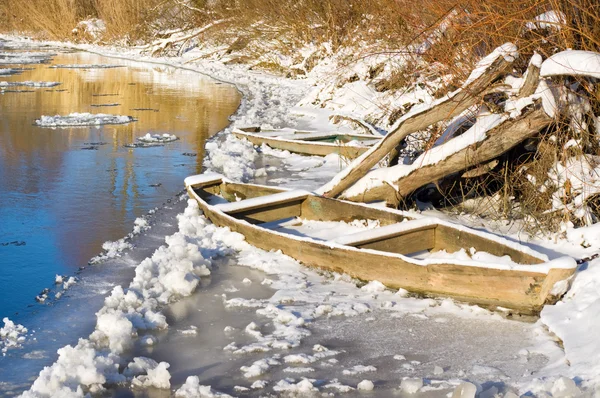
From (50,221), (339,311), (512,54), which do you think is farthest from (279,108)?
(339,311)

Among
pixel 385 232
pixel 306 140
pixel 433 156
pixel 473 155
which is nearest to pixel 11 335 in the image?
pixel 385 232

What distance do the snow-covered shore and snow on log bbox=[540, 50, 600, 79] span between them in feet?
3.79

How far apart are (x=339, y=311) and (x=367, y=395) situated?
1152mm

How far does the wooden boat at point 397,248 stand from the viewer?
4844 millimetres

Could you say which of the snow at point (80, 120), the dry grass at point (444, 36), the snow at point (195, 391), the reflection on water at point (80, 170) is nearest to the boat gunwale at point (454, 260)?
the dry grass at point (444, 36)

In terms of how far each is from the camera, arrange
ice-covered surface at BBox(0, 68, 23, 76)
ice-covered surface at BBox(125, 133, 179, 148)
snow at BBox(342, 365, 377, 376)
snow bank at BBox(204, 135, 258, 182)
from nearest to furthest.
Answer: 1. snow at BBox(342, 365, 377, 376)
2. snow bank at BBox(204, 135, 258, 182)
3. ice-covered surface at BBox(125, 133, 179, 148)
4. ice-covered surface at BBox(0, 68, 23, 76)

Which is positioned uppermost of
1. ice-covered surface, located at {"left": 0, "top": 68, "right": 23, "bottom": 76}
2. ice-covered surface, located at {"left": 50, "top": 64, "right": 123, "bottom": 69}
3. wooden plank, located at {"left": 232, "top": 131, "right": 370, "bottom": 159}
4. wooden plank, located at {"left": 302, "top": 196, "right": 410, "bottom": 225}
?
ice-covered surface, located at {"left": 50, "top": 64, "right": 123, "bottom": 69}

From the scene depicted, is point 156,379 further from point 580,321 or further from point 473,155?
point 473,155

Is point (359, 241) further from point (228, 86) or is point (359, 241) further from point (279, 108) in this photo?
point (228, 86)

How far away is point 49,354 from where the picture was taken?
4531 mm

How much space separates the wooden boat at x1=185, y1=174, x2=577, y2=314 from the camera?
15.9 ft

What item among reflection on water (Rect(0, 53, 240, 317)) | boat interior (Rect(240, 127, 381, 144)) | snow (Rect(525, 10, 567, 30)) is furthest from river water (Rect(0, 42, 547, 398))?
snow (Rect(525, 10, 567, 30))

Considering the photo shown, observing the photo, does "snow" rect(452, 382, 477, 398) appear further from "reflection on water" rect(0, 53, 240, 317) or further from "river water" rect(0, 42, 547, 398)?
"reflection on water" rect(0, 53, 240, 317)

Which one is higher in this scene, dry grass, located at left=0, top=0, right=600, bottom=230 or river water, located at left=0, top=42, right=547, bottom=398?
dry grass, located at left=0, top=0, right=600, bottom=230
